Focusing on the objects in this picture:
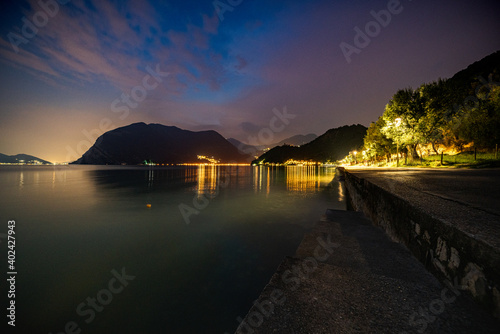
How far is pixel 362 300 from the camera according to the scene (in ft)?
8.27

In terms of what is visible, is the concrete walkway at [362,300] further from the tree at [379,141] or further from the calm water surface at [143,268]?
the tree at [379,141]

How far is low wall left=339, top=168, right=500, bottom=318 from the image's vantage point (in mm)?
1970

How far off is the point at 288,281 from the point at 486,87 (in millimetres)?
79261

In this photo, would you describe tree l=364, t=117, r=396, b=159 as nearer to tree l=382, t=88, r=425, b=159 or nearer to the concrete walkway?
tree l=382, t=88, r=425, b=159

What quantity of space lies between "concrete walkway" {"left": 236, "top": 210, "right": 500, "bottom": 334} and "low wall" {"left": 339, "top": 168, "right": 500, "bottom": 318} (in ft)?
0.53

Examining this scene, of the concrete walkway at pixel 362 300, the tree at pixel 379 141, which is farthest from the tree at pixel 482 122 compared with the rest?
the concrete walkway at pixel 362 300

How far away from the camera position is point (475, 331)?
6.21 ft

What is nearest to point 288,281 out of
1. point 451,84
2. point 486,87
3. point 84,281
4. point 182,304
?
point 182,304

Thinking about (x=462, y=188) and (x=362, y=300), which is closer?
(x=362, y=300)

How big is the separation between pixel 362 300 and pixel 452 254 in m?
1.29

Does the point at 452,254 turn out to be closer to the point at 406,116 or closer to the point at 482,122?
the point at 406,116

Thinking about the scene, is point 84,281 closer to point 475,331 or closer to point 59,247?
point 59,247

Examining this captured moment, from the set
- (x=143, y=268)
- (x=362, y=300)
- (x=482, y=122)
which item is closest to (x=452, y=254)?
(x=362, y=300)

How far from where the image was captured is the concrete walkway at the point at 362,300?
82.0 inches
